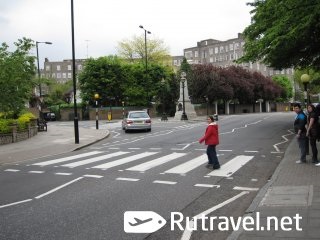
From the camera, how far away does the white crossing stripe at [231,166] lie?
40.4 feet

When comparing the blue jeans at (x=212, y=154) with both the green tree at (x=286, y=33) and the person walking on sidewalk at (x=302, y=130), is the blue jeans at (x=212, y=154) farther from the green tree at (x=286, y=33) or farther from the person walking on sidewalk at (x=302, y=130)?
the green tree at (x=286, y=33)

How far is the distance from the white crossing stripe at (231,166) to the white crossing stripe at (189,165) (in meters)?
0.84

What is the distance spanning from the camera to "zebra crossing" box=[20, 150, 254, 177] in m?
13.3

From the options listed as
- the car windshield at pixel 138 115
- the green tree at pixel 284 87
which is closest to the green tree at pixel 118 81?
the car windshield at pixel 138 115

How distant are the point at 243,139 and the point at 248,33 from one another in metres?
8.56

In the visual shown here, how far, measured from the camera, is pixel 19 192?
34.4ft

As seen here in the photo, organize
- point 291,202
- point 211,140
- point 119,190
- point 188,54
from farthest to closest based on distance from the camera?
point 188,54, point 211,140, point 119,190, point 291,202

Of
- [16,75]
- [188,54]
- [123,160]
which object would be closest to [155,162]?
[123,160]

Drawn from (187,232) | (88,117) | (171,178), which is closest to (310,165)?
(171,178)

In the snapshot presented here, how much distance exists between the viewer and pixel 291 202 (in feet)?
26.0

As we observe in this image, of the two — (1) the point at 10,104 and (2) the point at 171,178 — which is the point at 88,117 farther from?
(2) the point at 171,178

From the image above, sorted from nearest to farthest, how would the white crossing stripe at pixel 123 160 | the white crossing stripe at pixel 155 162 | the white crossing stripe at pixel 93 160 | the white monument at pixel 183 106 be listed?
the white crossing stripe at pixel 155 162
the white crossing stripe at pixel 123 160
the white crossing stripe at pixel 93 160
the white monument at pixel 183 106

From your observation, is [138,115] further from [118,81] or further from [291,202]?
[118,81]

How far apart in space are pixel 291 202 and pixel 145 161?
7930 mm
